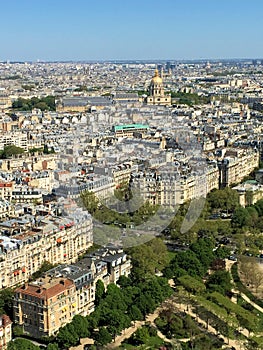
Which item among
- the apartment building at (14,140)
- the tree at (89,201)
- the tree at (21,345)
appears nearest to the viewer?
the tree at (21,345)

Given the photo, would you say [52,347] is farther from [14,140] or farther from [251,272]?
[14,140]

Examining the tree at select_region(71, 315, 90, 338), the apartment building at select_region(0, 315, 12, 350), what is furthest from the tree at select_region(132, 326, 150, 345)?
the apartment building at select_region(0, 315, 12, 350)

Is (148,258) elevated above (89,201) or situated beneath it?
situated beneath

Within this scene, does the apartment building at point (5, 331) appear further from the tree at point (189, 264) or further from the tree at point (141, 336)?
the tree at point (189, 264)

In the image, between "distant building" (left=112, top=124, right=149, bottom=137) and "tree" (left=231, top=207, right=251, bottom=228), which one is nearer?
"tree" (left=231, top=207, right=251, bottom=228)

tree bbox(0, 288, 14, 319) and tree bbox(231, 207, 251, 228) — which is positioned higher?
tree bbox(231, 207, 251, 228)

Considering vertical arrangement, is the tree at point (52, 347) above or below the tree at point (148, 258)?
below

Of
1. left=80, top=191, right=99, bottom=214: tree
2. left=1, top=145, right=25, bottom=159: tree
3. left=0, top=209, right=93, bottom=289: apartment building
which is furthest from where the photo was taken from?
left=1, top=145, right=25, bottom=159: tree

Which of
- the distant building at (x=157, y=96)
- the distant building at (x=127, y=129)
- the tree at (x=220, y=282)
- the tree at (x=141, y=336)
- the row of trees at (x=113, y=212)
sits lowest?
the tree at (x=141, y=336)

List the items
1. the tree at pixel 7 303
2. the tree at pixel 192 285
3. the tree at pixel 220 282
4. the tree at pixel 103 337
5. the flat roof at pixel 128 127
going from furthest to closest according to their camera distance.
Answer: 1. the flat roof at pixel 128 127
2. the tree at pixel 220 282
3. the tree at pixel 192 285
4. the tree at pixel 7 303
5. the tree at pixel 103 337

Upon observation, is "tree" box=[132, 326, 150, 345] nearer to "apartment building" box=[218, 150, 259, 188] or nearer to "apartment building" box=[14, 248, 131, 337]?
"apartment building" box=[14, 248, 131, 337]

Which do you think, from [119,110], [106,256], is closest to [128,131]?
[119,110]

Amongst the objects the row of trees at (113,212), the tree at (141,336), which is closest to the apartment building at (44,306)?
the tree at (141,336)

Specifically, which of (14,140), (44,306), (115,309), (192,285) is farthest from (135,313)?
(14,140)
